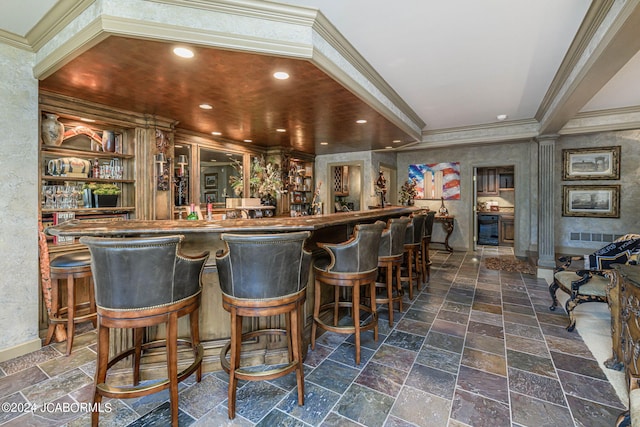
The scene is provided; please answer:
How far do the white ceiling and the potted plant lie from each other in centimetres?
163

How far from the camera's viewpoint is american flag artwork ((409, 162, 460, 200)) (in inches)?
283

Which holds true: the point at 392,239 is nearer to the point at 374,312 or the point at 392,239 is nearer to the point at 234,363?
the point at 374,312

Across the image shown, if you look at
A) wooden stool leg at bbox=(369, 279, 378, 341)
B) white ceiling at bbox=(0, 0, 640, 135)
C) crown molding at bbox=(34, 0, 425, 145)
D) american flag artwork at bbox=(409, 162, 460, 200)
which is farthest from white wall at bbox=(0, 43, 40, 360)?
american flag artwork at bbox=(409, 162, 460, 200)

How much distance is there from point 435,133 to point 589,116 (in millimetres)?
2501

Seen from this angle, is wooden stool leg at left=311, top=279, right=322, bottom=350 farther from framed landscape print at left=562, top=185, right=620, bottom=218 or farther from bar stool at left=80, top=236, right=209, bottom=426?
framed landscape print at left=562, top=185, right=620, bottom=218

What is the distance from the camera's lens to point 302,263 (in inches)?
78.5

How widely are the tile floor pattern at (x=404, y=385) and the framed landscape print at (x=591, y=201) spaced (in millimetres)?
3912

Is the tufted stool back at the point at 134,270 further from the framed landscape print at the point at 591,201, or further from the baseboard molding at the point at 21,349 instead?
the framed landscape print at the point at 591,201

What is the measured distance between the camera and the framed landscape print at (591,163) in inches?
216

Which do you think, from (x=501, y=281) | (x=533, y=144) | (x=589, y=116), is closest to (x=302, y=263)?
(x=501, y=281)

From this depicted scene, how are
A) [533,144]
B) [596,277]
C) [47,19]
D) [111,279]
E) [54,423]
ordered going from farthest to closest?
[533,144], [596,277], [47,19], [54,423], [111,279]

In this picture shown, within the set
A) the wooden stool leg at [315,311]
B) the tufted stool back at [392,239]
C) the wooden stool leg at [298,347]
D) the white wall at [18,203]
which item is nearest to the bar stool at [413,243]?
the tufted stool back at [392,239]

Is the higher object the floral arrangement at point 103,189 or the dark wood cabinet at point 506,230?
the floral arrangement at point 103,189

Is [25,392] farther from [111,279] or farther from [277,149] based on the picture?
[277,149]
